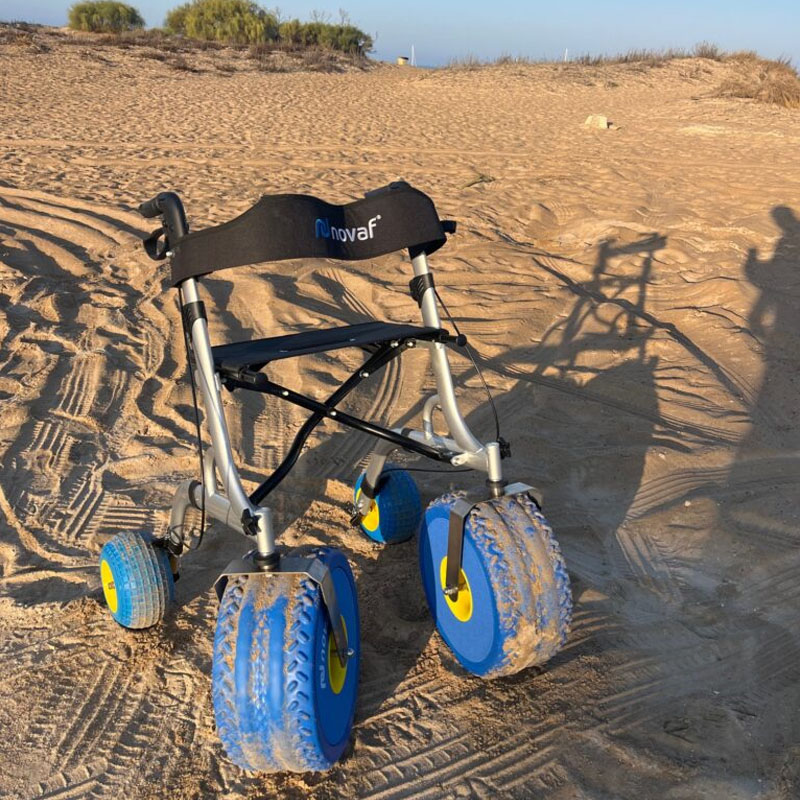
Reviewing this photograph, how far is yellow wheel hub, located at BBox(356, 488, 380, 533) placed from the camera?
3146 mm

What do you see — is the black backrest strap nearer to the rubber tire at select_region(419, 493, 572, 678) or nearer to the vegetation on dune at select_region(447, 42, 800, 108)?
the rubber tire at select_region(419, 493, 572, 678)

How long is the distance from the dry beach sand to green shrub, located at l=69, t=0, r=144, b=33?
989 inches

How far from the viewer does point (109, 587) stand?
2.64m

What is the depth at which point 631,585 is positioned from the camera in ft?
9.73

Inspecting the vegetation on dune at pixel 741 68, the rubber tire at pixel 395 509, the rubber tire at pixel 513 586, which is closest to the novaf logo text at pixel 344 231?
the rubber tire at pixel 513 586

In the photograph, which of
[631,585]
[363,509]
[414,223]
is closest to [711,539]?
[631,585]

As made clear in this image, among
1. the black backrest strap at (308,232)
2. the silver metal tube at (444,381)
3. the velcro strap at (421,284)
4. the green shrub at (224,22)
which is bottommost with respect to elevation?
the silver metal tube at (444,381)

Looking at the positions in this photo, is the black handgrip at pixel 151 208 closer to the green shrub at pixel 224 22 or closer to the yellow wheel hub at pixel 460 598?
the yellow wheel hub at pixel 460 598

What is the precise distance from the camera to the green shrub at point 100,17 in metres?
30.8

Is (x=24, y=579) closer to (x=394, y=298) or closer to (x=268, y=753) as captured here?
(x=268, y=753)

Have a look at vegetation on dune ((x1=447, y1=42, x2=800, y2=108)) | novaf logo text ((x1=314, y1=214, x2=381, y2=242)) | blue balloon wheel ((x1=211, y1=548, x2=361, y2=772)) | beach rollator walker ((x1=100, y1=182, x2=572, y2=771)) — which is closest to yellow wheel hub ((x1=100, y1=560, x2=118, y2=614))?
beach rollator walker ((x1=100, y1=182, x2=572, y2=771))

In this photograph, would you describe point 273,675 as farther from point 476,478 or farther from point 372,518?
point 476,478

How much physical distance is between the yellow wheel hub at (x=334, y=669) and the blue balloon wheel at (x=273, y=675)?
7cm

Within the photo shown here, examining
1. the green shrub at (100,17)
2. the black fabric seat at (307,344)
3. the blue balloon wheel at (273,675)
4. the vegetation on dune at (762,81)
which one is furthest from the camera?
the green shrub at (100,17)
